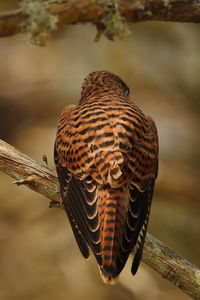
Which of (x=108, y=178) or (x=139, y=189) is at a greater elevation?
(x=108, y=178)

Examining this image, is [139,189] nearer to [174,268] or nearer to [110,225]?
[110,225]

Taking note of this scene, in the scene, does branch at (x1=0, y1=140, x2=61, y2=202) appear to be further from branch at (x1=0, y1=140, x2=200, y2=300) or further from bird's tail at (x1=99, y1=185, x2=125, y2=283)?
bird's tail at (x1=99, y1=185, x2=125, y2=283)

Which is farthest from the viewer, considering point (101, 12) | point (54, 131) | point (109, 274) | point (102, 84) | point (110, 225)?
point (54, 131)

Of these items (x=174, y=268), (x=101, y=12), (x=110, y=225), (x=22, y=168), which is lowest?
(x=174, y=268)

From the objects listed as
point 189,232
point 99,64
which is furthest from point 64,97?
point 189,232

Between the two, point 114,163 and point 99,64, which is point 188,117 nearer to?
point 99,64

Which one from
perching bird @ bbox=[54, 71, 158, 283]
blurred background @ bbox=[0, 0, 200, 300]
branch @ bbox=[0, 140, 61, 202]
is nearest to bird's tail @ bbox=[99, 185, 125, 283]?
perching bird @ bbox=[54, 71, 158, 283]

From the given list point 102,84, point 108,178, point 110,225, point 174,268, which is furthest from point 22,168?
point 102,84
